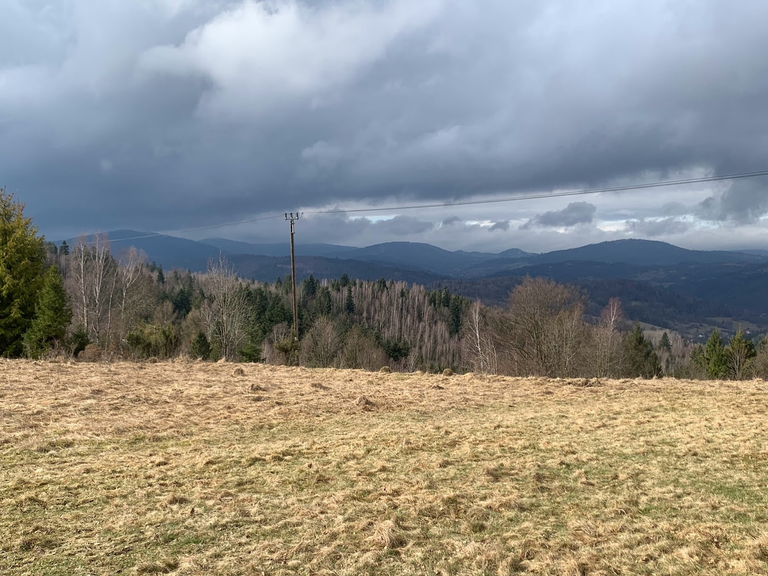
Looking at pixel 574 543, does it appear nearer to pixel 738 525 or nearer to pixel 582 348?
pixel 738 525

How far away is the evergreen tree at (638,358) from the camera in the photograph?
5312cm

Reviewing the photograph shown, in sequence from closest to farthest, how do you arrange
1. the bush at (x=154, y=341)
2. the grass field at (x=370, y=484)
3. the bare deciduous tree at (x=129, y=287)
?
1. the grass field at (x=370, y=484)
2. the bush at (x=154, y=341)
3. the bare deciduous tree at (x=129, y=287)

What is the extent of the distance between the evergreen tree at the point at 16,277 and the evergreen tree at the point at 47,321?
532mm

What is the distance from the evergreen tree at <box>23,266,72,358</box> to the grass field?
11.0 metres

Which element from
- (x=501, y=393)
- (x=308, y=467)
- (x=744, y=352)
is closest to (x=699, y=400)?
(x=501, y=393)

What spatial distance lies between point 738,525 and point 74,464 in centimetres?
980

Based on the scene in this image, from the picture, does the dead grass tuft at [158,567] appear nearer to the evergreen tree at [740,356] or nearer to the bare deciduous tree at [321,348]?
the bare deciduous tree at [321,348]

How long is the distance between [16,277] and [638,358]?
55486mm

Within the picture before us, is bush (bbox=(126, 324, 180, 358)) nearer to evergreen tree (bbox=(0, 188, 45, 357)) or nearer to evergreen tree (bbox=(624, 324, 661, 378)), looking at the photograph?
evergreen tree (bbox=(0, 188, 45, 357))

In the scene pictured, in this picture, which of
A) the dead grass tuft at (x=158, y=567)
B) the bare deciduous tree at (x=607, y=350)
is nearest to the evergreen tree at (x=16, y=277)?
the dead grass tuft at (x=158, y=567)

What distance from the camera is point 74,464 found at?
8242 millimetres

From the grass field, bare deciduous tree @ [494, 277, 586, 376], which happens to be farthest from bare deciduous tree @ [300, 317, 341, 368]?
the grass field

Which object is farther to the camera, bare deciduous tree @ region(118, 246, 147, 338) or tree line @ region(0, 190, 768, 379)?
bare deciduous tree @ region(118, 246, 147, 338)

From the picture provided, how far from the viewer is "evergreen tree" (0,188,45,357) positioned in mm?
24625
